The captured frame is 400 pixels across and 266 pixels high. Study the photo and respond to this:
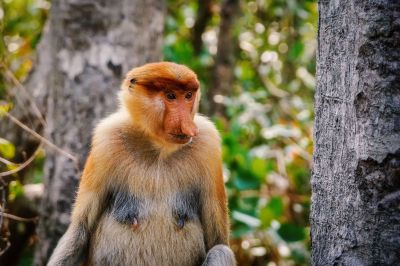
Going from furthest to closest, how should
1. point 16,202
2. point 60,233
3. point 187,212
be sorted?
point 16,202
point 60,233
point 187,212

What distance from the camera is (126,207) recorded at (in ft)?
8.85

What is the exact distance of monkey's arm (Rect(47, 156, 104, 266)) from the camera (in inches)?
108

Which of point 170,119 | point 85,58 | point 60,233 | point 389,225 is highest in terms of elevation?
point 85,58

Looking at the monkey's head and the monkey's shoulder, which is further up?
the monkey's head

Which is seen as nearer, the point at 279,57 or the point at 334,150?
the point at 334,150

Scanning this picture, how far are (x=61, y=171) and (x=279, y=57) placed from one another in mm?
4549

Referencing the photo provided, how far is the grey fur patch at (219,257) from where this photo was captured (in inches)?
104

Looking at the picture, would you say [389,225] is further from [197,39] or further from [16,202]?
[197,39]

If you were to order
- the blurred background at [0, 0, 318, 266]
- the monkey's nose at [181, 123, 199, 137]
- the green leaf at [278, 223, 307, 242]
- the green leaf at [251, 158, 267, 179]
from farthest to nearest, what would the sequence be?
the green leaf at [251, 158, 267, 179] < the green leaf at [278, 223, 307, 242] < the blurred background at [0, 0, 318, 266] < the monkey's nose at [181, 123, 199, 137]

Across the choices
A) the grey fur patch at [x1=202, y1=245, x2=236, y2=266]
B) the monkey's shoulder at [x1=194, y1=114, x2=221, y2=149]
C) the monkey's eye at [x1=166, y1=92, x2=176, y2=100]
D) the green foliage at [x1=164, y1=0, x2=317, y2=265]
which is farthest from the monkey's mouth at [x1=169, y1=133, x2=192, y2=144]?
the green foliage at [x1=164, y1=0, x2=317, y2=265]

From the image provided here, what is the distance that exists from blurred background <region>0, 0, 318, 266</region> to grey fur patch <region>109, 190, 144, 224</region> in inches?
26.9

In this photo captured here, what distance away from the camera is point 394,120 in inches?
67.5

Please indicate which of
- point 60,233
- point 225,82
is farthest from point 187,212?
point 225,82

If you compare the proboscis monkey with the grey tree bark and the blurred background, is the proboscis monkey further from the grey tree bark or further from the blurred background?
the grey tree bark
